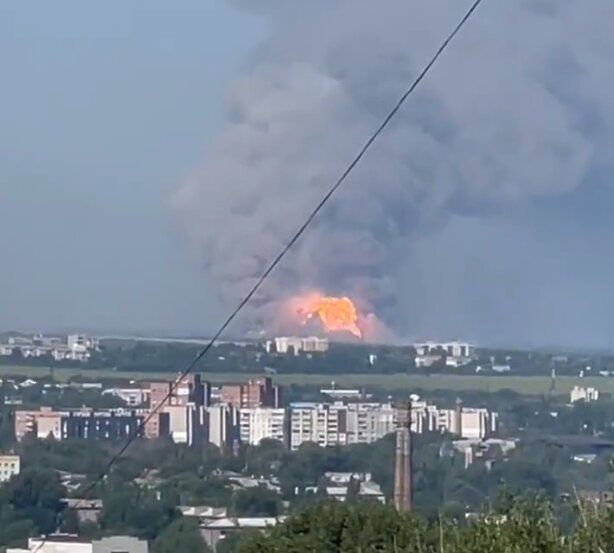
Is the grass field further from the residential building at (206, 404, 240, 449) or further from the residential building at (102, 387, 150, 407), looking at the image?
the residential building at (206, 404, 240, 449)

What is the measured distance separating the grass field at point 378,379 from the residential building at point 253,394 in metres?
0.26

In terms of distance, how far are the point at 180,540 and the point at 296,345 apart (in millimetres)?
15322

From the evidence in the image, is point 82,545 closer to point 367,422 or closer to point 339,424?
point 367,422

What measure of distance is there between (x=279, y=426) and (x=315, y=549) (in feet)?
93.7

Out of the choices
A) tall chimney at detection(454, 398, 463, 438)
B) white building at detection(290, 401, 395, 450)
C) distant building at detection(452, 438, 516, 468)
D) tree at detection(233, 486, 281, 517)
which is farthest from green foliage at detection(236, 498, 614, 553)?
→ tall chimney at detection(454, 398, 463, 438)

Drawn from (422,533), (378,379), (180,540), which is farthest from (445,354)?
(422,533)

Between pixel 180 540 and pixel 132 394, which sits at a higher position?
pixel 132 394

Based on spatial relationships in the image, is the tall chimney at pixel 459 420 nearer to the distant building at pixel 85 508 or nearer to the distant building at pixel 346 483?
the distant building at pixel 346 483

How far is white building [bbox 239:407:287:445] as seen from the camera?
4531cm

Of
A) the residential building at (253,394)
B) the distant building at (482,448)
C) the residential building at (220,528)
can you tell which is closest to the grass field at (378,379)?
the residential building at (253,394)

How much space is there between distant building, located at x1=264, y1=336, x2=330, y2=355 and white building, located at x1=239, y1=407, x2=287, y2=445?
1684 millimetres

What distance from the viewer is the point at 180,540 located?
30.7 meters

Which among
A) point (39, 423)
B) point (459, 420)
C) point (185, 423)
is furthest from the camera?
point (39, 423)

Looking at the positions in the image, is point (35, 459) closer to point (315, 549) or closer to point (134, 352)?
point (134, 352)
